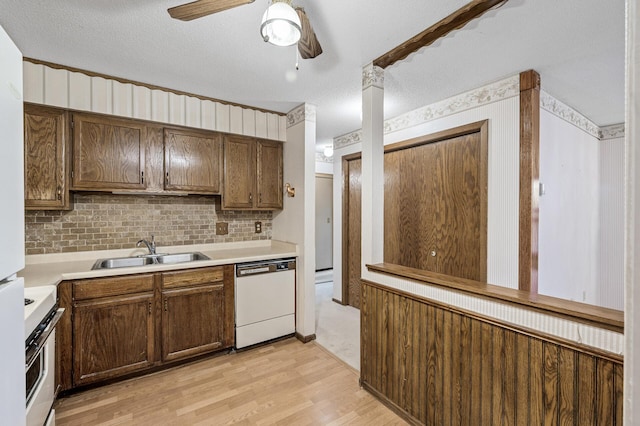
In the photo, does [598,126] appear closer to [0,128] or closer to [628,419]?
[628,419]

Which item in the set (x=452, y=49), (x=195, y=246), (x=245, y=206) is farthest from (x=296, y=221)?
(x=452, y=49)

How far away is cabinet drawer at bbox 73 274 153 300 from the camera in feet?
6.81

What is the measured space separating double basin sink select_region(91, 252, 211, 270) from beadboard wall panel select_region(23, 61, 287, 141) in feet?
4.00

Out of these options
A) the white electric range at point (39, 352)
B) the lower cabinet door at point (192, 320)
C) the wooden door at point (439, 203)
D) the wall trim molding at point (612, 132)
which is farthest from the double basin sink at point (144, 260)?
the wall trim molding at point (612, 132)

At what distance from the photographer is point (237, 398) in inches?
81.6

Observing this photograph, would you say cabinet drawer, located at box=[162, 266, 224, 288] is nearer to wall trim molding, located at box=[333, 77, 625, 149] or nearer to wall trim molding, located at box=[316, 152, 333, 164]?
wall trim molding, located at box=[333, 77, 625, 149]

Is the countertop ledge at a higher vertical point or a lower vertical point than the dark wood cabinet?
higher

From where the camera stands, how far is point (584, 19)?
1633 millimetres

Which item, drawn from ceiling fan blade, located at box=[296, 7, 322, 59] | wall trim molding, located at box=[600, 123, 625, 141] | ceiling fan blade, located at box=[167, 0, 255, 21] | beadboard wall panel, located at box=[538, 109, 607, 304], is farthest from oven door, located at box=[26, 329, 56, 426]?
wall trim molding, located at box=[600, 123, 625, 141]

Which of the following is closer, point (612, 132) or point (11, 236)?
point (11, 236)

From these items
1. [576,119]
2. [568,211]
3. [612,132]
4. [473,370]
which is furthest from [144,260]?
[612,132]

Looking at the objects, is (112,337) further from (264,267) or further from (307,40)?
(307,40)

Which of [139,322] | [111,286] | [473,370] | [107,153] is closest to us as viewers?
[473,370]

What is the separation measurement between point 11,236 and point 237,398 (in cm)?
183
